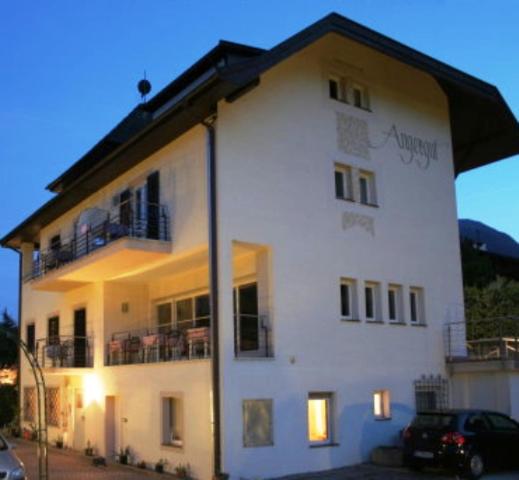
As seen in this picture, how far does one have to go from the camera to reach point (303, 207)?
1775cm

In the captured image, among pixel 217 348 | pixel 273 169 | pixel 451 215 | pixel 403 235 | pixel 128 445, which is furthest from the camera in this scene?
pixel 451 215

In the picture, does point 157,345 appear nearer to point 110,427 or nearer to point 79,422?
point 110,427

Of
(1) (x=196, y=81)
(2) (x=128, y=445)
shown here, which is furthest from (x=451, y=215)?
(2) (x=128, y=445)

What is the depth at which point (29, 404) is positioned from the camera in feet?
91.7

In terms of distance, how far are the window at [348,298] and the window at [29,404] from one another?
13.8m

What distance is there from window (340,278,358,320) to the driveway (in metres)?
3.65

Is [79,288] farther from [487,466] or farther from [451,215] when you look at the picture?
[487,466]

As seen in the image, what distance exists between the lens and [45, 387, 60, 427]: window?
79.3 feet

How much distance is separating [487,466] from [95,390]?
10658 millimetres

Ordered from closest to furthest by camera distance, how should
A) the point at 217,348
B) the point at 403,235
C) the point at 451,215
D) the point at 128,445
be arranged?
the point at 217,348, the point at 128,445, the point at 403,235, the point at 451,215

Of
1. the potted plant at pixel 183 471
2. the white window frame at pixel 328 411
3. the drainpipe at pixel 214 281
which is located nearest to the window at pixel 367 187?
the drainpipe at pixel 214 281

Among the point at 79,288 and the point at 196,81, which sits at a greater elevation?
the point at 196,81

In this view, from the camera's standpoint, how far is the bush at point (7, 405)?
94.8 feet

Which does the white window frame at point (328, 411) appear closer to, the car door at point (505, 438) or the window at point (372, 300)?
the window at point (372, 300)
